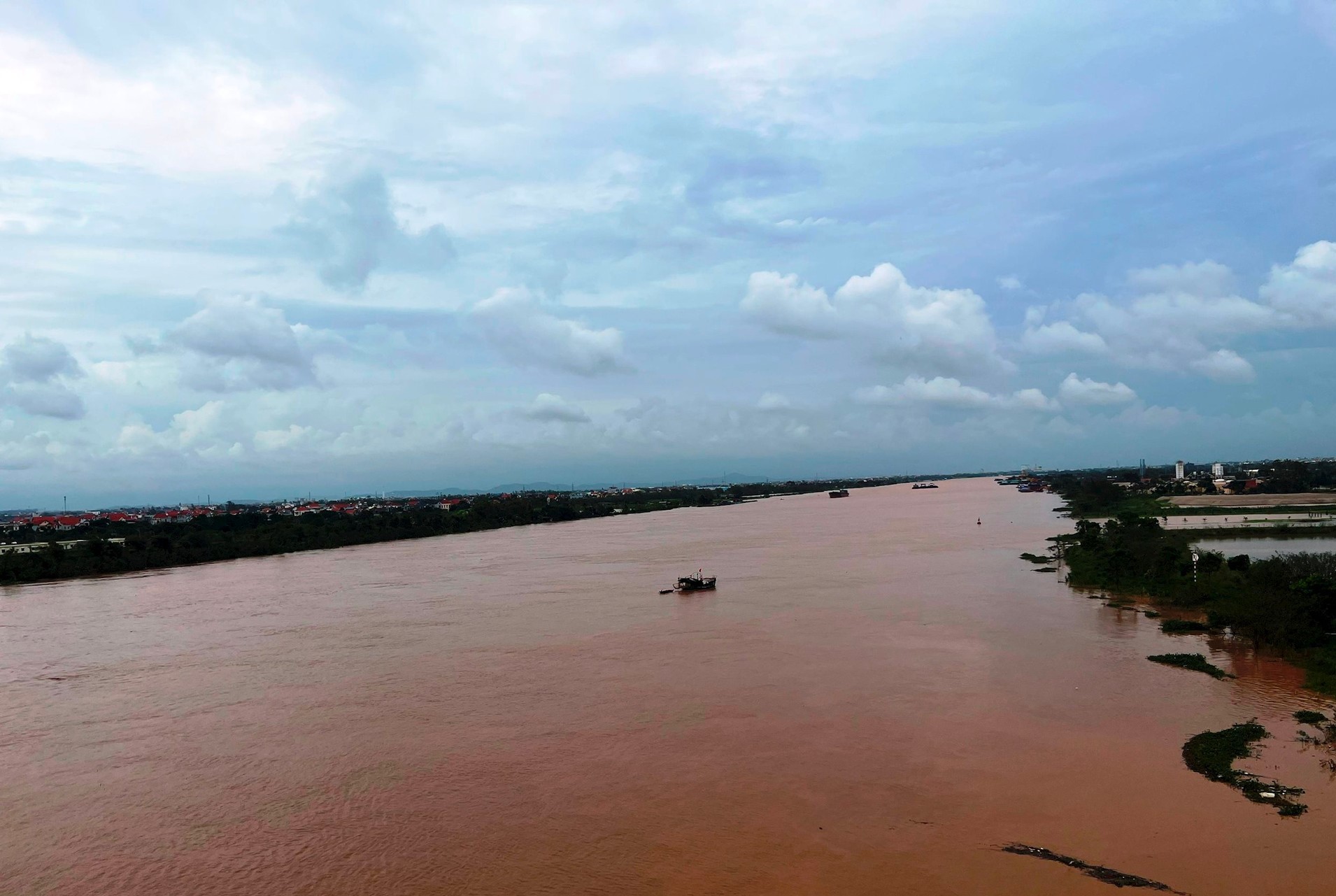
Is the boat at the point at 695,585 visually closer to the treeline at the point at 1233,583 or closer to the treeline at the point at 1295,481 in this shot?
the treeline at the point at 1233,583

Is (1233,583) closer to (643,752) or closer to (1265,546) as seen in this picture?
(1265,546)

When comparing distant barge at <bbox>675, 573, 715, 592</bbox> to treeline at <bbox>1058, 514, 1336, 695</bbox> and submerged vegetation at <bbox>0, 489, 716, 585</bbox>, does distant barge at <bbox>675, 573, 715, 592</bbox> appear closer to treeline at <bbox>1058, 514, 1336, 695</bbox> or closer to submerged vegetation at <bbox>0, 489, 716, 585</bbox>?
treeline at <bbox>1058, 514, 1336, 695</bbox>

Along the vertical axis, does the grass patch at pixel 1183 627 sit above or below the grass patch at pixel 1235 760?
above

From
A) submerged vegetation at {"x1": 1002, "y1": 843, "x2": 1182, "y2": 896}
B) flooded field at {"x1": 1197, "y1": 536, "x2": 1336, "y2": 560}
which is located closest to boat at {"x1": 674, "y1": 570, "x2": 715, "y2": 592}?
flooded field at {"x1": 1197, "y1": 536, "x2": 1336, "y2": 560}

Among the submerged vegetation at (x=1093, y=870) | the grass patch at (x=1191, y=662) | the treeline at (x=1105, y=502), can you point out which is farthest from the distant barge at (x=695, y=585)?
the treeline at (x=1105, y=502)

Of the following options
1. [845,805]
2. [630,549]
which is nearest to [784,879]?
[845,805]

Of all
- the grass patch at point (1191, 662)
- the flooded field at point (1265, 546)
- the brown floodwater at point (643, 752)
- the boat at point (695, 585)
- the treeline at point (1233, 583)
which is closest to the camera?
the brown floodwater at point (643, 752)

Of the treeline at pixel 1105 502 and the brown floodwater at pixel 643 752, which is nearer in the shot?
the brown floodwater at pixel 643 752
